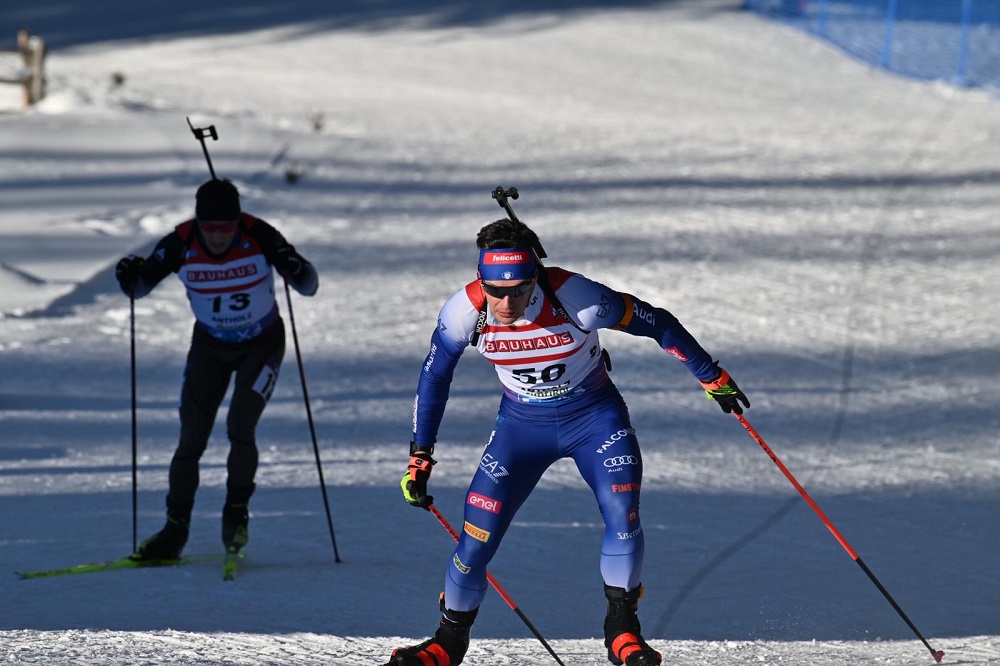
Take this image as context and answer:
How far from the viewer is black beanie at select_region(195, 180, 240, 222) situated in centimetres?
590

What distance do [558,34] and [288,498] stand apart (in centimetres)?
2025

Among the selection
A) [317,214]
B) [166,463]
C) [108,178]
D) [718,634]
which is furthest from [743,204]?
[718,634]

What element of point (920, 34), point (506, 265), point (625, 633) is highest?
point (506, 265)

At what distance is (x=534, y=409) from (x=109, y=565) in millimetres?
2693

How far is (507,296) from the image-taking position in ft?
14.8

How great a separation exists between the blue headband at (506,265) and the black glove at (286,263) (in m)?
1.92

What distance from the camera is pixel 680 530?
23.9 ft

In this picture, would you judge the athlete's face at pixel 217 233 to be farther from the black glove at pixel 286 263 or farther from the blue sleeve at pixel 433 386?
the blue sleeve at pixel 433 386

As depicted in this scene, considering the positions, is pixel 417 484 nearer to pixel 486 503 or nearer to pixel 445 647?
pixel 486 503

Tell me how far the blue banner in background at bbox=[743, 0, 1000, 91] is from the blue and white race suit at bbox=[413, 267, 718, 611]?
2014 centimetres

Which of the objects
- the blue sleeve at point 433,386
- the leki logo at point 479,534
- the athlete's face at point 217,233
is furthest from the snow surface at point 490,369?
the athlete's face at point 217,233

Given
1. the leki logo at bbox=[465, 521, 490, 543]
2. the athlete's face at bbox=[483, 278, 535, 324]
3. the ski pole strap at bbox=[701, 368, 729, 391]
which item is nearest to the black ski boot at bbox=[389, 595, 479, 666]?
the leki logo at bbox=[465, 521, 490, 543]

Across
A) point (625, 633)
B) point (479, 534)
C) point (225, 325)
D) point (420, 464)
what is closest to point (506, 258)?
point (420, 464)

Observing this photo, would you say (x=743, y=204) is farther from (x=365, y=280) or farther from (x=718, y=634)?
(x=718, y=634)
